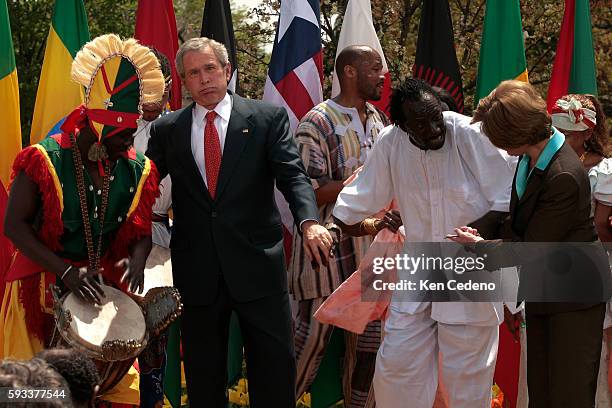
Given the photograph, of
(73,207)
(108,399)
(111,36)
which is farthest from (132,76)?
(108,399)

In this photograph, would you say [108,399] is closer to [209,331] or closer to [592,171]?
[209,331]

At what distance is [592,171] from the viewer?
7.36 m

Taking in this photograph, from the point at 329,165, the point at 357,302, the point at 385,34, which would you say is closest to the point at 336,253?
the point at 329,165

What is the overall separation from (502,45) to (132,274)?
13.2 ft

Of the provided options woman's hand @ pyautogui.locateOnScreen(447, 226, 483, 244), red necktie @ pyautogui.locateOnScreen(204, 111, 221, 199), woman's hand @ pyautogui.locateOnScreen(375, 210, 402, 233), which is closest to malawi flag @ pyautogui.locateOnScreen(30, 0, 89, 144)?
red necktie @ pyautogui.locateOnScreen(204, 111, 221, 199)

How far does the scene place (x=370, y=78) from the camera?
26.0 ft

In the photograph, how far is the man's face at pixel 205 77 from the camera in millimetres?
6660

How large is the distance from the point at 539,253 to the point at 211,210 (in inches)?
68.3

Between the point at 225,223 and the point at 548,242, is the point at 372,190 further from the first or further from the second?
the point at 548,242

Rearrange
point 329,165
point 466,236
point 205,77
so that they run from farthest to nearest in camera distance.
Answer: point 329,165
point 205,77
point 466,236

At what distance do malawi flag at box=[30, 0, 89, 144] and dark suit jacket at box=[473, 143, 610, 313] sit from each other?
10.8ft

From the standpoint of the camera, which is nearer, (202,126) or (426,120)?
(426,120)

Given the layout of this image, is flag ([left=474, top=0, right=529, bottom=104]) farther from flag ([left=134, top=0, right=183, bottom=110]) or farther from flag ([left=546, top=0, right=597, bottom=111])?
flag ([left=134, top=0, right=183, bottom=110])

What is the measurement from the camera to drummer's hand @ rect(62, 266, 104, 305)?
5.76 meters
